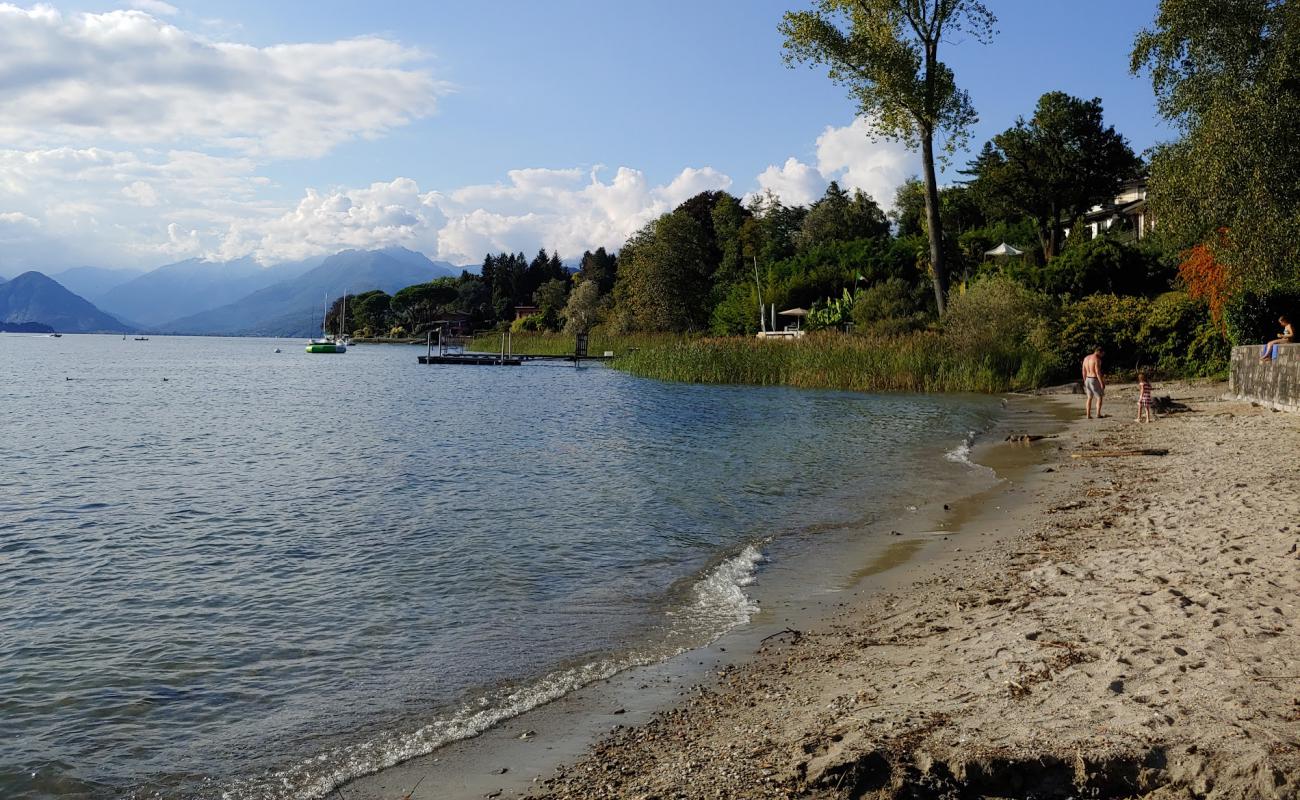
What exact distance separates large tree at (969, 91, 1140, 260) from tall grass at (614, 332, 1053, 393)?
73.2 ft

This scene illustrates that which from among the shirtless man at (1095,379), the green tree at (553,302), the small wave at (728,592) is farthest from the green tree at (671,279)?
the small wave at (728,592)

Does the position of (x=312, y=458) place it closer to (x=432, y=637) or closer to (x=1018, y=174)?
(x=432, y=637)

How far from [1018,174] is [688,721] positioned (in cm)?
5698

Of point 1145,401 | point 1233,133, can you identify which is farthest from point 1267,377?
point 1233,133

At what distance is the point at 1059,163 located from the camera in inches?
2144

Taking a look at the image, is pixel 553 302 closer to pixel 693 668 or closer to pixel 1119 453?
pixel 1119 453

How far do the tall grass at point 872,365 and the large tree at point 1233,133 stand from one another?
12055 mm

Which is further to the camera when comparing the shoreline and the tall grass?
the tall grass

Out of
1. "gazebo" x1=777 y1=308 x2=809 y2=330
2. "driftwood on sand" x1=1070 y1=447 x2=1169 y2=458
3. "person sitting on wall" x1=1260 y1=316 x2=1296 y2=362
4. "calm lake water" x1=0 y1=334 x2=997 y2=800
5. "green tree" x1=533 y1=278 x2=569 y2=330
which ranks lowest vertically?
"calm lake water" x1=0 y1=334 x2=997 y2=800

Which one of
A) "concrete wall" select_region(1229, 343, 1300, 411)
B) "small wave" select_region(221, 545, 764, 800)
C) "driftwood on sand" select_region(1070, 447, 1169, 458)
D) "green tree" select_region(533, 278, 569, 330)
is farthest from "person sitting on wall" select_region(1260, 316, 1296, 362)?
"green tree" select_region(533, 278, 569, 330)

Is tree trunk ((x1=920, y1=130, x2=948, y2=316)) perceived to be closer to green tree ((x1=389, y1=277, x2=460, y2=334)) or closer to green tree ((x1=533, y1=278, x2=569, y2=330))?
green tree ((x1=533, y1=278, x2=569, y2=330))

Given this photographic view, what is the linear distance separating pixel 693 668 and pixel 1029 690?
2.43 meters

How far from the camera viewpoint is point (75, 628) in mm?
8117

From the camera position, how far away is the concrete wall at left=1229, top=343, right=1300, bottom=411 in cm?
1891
